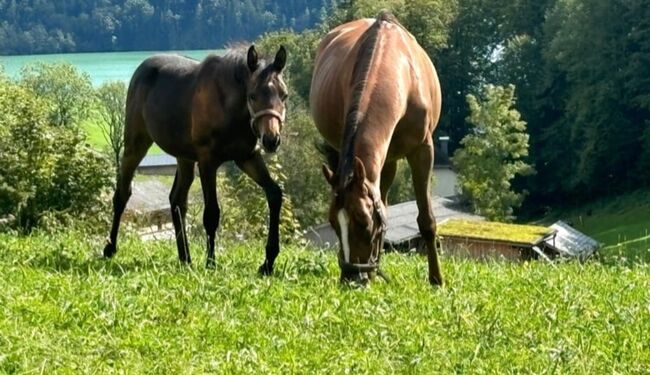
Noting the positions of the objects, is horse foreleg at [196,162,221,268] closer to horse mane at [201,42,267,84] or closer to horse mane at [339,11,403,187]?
horse mane at [201,42,267,84]

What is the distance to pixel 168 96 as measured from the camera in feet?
32.9

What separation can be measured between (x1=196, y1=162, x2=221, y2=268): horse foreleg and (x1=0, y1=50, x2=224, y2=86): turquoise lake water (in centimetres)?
10496

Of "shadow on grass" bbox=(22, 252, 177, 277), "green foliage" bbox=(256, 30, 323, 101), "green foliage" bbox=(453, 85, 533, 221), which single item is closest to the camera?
"shadow on grass" bbox=(22, 252, 177, 277)

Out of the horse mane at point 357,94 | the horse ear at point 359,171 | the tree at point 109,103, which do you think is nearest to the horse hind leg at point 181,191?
the horse mane at point 357,94

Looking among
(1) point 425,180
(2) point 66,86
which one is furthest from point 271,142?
(2) point 66,86

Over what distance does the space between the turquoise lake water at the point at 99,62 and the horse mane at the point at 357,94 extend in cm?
10565

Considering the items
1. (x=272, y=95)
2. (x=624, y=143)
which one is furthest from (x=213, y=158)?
(x=624, y=143)

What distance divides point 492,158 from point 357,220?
4602cm

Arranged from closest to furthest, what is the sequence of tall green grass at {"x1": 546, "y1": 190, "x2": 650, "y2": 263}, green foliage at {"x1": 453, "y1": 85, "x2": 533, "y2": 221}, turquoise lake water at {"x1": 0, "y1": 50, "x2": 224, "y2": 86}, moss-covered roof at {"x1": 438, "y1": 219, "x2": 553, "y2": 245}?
moss-covered roof at {"x1": 438, "y1": 219, "x2": 553, "y2": 245} < tall green grass at {"x1": 546, "y1": 190, "x2": 650, "y2": 263} < green foliage at {"x1": 453, "y1": 85, "x2": 533, "y2": 221} < turquoise lake water at {"x1": 0, "y1": 50, "x2": 224, "y2": 86}

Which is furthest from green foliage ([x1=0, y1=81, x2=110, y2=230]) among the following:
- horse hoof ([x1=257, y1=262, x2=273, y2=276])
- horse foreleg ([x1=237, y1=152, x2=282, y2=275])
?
horse hoof ([x1=257, y1=262, x2=273, y2=276])

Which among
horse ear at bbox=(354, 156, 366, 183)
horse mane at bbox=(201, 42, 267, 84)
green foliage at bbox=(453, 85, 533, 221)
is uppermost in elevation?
horse mane at bbox=(201, 42, 267, 84)

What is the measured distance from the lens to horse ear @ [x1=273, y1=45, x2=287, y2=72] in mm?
9008

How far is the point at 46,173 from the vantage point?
18422 millimetres

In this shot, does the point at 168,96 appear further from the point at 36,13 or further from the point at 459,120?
the point at 36,13
